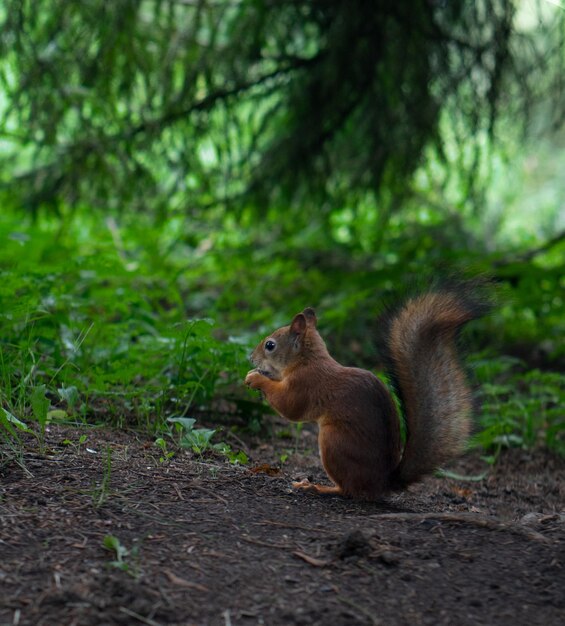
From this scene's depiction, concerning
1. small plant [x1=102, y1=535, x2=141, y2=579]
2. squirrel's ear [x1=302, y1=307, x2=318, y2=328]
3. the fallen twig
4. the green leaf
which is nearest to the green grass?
the green leaf

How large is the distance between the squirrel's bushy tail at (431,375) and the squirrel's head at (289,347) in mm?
385

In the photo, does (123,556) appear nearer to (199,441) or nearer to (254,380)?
(199,441)

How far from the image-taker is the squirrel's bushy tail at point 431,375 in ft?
9.00

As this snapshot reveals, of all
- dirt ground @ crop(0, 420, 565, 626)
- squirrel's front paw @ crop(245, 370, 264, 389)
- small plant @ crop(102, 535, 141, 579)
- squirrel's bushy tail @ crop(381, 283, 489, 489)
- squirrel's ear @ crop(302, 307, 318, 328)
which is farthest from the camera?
squirrel's ear @ crop(302, 307, 318, 328)

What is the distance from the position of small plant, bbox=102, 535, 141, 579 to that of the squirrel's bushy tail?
110 cm

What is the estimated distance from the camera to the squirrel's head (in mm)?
3156

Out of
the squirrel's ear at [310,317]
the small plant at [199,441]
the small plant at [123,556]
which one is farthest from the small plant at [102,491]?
the squirrel's ear at [310,317]

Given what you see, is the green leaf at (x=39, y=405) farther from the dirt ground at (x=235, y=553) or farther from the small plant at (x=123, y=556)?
the small plant at (x=123, y=556)

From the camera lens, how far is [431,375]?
2.80 m

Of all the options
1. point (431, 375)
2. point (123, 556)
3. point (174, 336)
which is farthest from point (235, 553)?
point (174, 336)

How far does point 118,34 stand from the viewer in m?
4.27

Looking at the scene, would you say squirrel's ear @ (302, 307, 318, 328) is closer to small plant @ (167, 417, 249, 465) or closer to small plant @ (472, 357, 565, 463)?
small plant @ (167, 417, 249, 465)

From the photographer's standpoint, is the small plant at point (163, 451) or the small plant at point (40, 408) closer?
the small plant at point (40, 408)

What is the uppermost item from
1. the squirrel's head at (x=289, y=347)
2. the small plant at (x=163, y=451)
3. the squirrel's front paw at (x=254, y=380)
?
the squirrel's head at (x=289, y=347)
